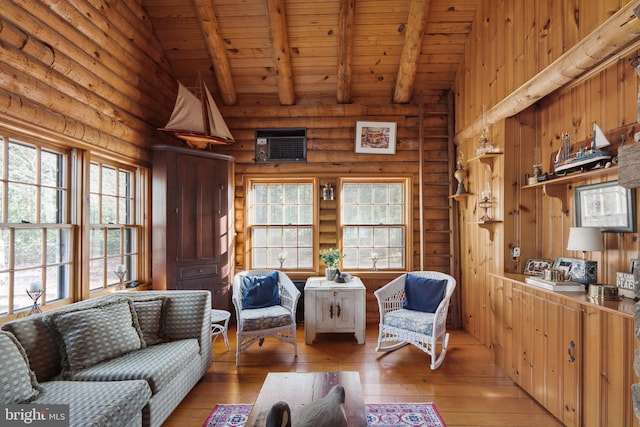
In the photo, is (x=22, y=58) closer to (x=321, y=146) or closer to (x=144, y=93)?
(x=144, y=93)

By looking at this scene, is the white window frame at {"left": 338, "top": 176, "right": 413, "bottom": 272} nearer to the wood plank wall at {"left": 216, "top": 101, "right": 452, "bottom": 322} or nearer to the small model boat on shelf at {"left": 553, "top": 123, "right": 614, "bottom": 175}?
the wood plank wall at {"left": 216, "top": 101, "right": 452, "bottom": 322}

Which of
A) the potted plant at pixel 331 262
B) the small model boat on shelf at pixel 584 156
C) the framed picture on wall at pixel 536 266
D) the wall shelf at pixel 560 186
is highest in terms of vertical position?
the small model boat on shelf at pixel 584 156

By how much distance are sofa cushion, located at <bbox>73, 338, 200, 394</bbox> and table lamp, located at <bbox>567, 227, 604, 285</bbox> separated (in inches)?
129

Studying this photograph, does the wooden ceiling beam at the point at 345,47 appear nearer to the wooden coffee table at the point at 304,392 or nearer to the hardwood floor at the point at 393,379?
the hardwood floor at the point at 393,379

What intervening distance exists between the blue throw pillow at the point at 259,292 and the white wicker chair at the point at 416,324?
130cm

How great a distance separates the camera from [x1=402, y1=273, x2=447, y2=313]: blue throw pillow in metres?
3.93

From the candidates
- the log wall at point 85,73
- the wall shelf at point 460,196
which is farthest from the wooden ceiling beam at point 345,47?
the log wall at point 85,73

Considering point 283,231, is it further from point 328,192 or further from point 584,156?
point 584,156

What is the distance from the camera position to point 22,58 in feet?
8.43

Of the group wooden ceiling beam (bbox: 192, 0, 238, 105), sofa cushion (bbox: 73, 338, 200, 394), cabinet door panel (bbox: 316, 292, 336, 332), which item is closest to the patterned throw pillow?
sofa cushion (bbox: 73, 338, 200, 394)

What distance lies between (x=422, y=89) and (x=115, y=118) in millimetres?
4199

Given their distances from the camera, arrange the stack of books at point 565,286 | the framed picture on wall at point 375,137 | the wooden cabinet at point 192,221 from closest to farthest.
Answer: the stack of books at point 565,286 < the wooden cabinet at point 192,221 < the framed picture on wall at point 375,137

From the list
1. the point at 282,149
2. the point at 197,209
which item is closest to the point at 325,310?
the point at 197,209

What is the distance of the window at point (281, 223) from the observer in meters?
5.24
